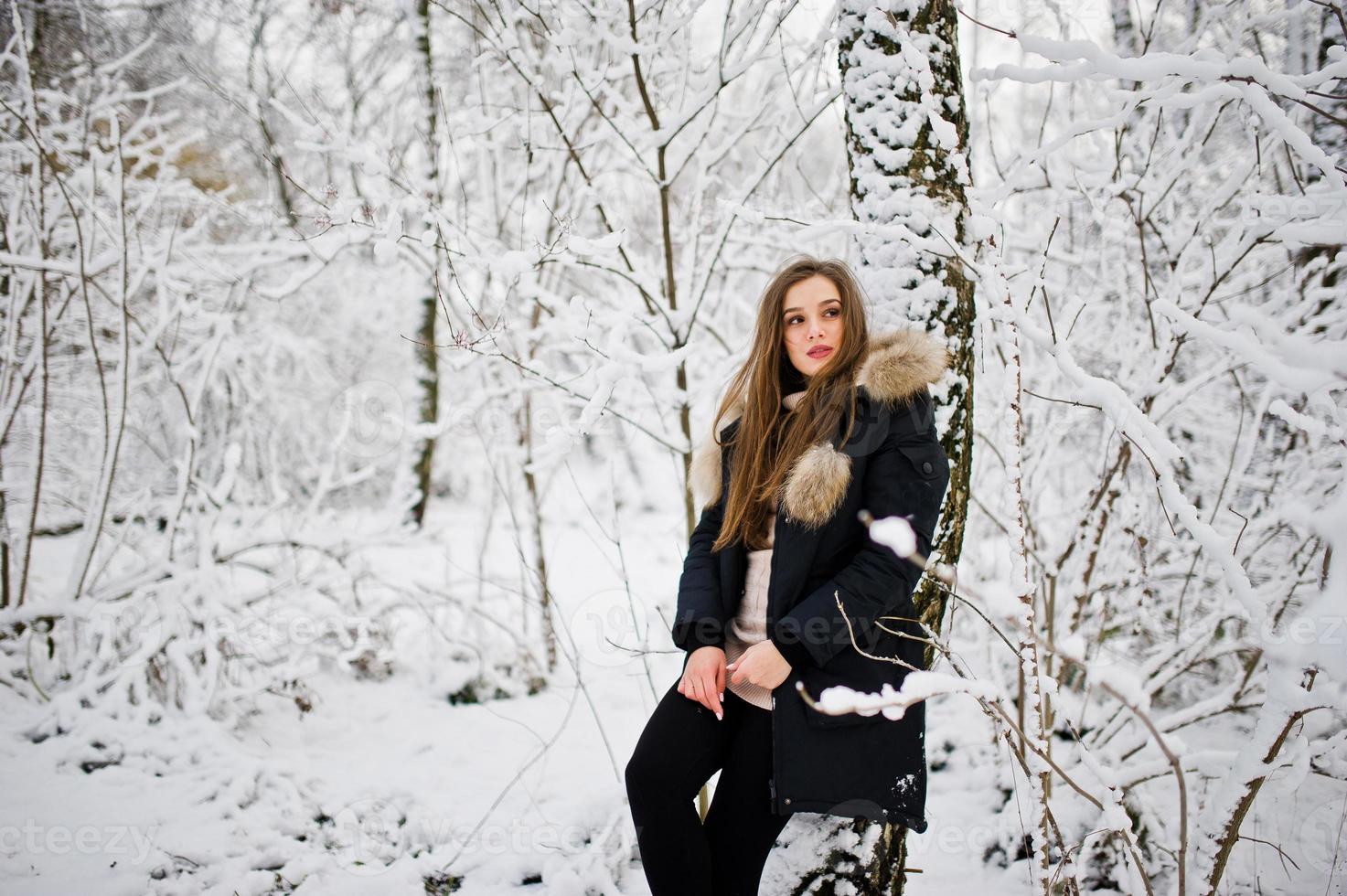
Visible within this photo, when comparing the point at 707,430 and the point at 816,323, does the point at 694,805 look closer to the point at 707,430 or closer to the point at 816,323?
the point at 816,323

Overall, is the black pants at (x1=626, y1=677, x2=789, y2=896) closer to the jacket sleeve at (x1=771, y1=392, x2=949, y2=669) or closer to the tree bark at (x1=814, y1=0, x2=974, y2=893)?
the jacket sleeve at (x1=771, y1=392, x2=949, y2=669)

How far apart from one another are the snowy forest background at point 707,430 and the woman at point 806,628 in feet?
0.69

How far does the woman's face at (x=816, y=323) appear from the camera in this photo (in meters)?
1.62

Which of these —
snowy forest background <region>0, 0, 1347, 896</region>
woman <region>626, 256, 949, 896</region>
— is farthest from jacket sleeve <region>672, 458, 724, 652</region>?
snowy forest background <region>0, 0, 1347, 896</region>

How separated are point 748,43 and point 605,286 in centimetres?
158

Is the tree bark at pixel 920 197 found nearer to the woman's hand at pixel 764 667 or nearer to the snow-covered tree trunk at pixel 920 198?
the snow-covered tree trunk at pixel 920 198

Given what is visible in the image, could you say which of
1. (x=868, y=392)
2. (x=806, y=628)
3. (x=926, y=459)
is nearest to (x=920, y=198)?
(x=868, y=392)

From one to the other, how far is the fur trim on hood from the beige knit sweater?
0.15 metres

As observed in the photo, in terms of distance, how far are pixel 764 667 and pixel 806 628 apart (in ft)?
0.45

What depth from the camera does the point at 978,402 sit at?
301 centimetres

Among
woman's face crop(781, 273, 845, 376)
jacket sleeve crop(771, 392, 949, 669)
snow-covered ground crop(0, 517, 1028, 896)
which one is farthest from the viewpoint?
snow-covered ground crop(0, 517, 1028, 896)

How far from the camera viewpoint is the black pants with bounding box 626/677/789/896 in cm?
139

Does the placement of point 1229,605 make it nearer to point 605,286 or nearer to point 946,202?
point 946,202

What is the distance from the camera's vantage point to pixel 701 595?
156cm
